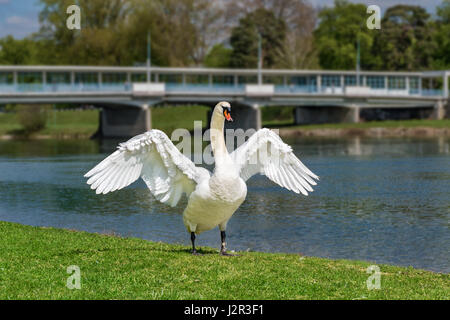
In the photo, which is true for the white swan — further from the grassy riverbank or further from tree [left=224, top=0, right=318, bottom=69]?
tree [left=224, top=0, right=318, bottom=69]

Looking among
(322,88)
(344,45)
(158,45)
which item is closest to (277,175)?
(322,88)

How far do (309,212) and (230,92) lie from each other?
59.1m

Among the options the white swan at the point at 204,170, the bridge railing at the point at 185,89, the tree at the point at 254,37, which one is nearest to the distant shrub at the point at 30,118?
the bridge railing at the point at 185,89

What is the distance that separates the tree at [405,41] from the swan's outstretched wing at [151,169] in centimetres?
9982

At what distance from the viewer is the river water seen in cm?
1772

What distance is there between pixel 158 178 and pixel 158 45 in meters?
88.9

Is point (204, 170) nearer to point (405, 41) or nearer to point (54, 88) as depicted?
point (54, 88)

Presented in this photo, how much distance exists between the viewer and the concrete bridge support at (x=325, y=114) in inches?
3575

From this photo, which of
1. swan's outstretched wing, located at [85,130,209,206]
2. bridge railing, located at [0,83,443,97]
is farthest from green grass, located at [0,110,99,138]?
swan's outstretched wing, located at [85,130,209,206]

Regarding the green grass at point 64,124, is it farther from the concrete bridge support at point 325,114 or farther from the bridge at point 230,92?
the concrete bridge support at point 325,114

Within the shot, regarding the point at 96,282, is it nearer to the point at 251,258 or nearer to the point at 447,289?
the point at 251,258

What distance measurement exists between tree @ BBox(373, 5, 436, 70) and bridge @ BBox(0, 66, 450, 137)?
203 inches

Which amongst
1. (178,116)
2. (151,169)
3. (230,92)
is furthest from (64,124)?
(151,169)

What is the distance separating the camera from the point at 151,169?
40.7 ft
